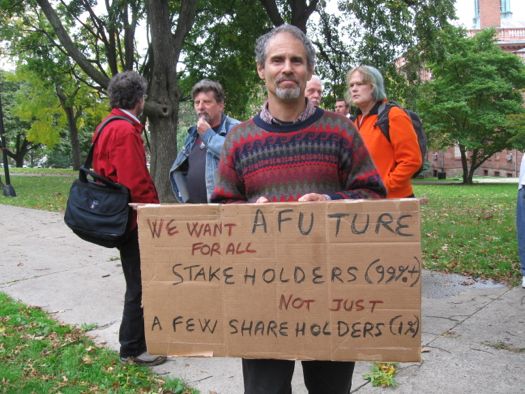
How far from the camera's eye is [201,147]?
12.4 ft

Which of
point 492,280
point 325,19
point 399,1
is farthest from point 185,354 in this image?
point 325,19

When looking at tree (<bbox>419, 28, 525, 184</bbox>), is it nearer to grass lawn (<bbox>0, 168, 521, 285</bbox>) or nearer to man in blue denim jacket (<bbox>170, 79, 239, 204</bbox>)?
grass lawn (<bbox>0, 168, 521, 285</bbox>)

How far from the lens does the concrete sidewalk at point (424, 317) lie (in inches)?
127

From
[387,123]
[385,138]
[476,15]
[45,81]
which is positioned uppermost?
[476,15]

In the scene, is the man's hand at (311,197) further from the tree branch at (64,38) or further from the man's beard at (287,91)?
the tree branch at (64,38)

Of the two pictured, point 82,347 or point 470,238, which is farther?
point 470,238

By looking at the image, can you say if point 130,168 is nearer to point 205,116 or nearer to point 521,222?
point 205,116

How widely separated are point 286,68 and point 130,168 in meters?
1.63

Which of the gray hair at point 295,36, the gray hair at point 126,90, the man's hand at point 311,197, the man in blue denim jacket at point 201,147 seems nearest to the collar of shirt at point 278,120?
the gray hair at point 295,36

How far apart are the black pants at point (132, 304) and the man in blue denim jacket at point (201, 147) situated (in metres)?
0.58

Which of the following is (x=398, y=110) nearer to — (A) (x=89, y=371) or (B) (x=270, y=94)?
(B) (x=270, y=94)

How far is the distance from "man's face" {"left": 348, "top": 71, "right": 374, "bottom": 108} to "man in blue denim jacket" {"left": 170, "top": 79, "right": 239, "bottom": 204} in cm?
91

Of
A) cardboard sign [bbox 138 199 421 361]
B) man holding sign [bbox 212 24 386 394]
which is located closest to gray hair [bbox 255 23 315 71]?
man holding sign [bbox 212 24 386 394]

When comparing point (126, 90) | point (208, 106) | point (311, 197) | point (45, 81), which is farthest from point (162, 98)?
point (311, 197)
